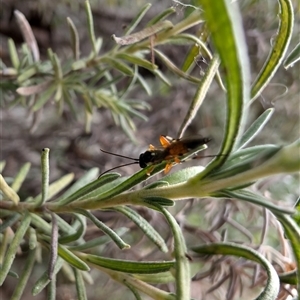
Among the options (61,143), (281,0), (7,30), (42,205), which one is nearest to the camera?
(281,0)

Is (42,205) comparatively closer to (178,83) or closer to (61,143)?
(61,143)

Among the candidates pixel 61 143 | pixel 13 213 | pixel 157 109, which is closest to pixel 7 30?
pixel 61 143

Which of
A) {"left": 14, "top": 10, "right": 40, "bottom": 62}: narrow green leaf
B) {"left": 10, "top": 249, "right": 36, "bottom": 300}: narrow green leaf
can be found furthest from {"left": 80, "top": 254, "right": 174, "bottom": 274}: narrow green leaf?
{"left": 14, "top": 10, "right": 40, "bottom": 62}: narrow green leaf

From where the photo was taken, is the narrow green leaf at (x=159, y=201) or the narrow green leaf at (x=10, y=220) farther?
the narrow green leaf at (x=10, y=220)

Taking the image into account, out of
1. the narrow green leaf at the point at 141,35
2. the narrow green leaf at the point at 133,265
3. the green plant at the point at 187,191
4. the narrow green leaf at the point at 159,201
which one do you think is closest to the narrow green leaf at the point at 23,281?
the green plant at the point at 187,191

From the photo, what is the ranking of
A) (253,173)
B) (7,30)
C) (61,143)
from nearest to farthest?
(253,173) → (61,143) → (7,30)

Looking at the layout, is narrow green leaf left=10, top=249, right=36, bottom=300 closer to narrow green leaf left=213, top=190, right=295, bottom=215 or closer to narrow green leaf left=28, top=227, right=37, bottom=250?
narrow green leaf left=28, top=227, right=37, bottom=250

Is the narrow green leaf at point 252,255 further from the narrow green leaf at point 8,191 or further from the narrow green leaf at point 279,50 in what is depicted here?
the narrow green leaf at point 8,191
